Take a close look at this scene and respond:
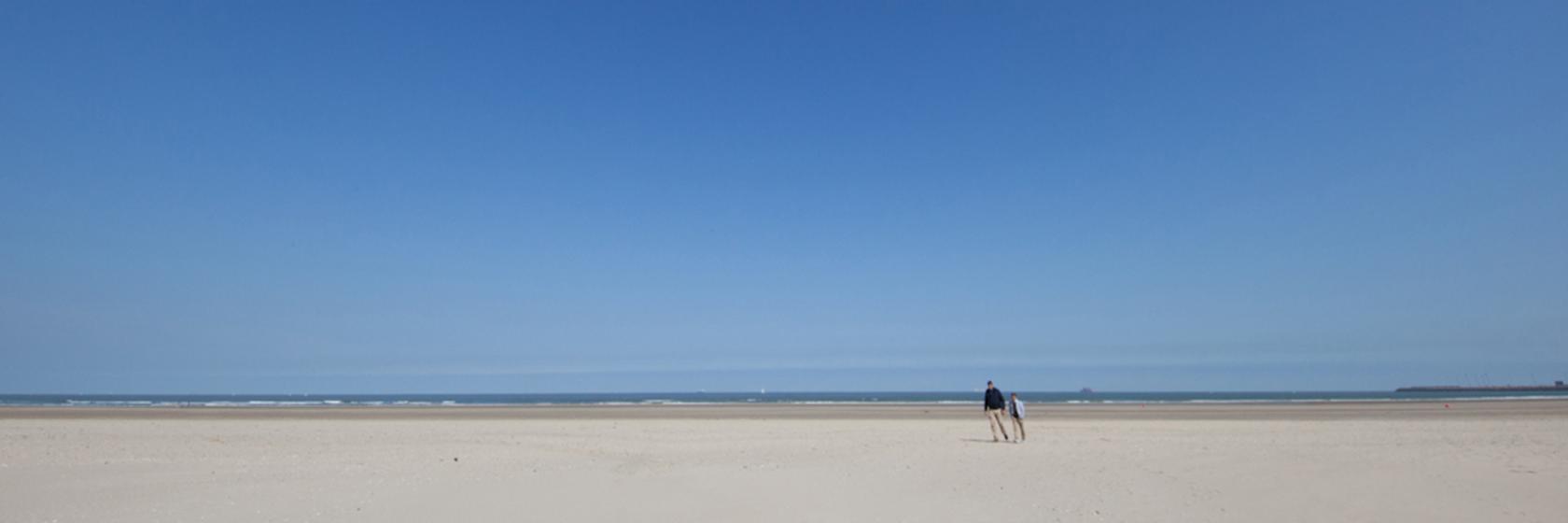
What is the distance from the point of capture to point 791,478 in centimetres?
1227

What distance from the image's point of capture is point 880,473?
1302 centimetres

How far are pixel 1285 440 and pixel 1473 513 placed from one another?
40.3ft

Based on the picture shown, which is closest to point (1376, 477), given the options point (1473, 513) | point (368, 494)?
point (1473, 513)

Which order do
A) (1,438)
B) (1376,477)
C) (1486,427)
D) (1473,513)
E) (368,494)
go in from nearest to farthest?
(1473,513), (368,494), (1376,477), (1,438), (1486,427)

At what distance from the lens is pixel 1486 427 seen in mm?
24766

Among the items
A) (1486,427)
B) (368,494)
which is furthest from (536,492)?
(1486,427)

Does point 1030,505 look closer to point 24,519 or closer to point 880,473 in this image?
point 880,473

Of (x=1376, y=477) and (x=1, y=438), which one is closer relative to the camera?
(x=1376, y=477)

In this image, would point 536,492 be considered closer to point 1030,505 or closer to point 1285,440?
point 1030,505

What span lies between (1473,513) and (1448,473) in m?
4.01

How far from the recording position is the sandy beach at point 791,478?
9266 millimetres

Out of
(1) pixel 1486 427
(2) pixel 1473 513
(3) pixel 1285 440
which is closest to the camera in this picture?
(2) pixel 1473 513

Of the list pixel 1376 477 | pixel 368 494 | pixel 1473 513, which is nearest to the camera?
pixel 1473 513

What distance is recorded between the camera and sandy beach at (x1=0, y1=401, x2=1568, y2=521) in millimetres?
9266
